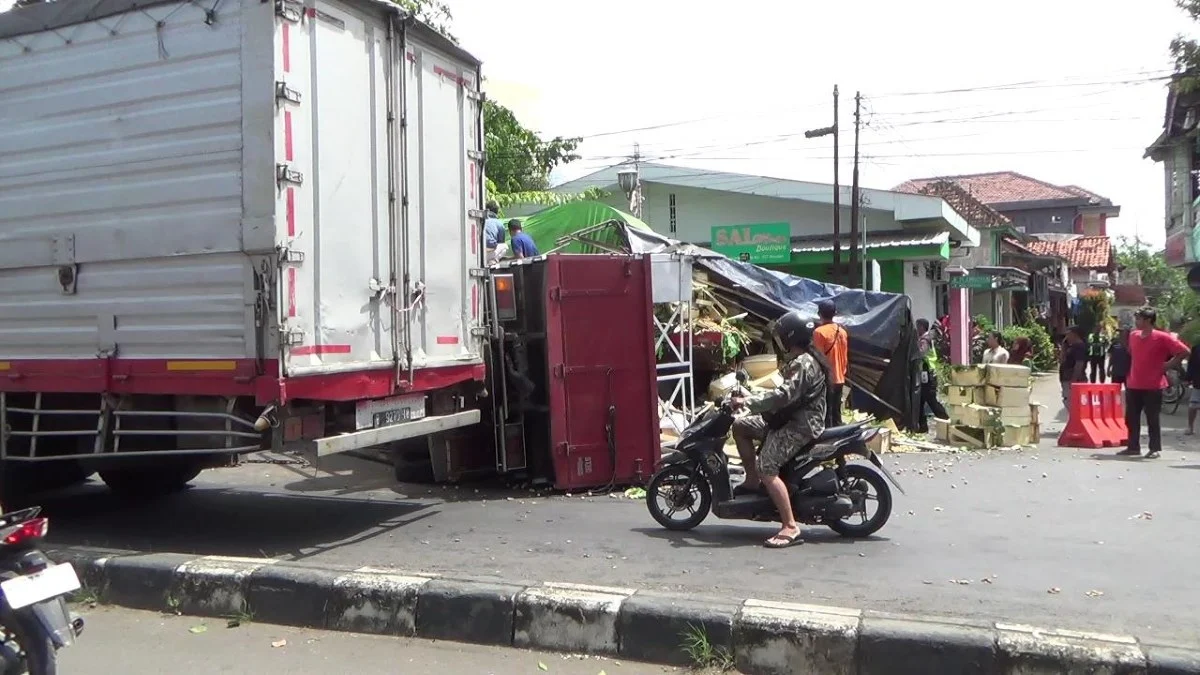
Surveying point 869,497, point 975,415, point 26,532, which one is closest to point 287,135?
point 26,532

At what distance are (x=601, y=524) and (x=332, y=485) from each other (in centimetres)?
317

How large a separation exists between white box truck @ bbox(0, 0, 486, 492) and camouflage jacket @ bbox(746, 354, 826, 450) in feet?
7.71

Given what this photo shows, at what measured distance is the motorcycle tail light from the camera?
3.65 metres

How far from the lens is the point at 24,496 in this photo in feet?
24.8

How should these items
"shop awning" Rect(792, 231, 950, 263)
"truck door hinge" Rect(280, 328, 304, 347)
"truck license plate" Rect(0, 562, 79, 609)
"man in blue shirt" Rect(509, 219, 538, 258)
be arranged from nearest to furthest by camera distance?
1. "truck license plate" Rect(0, 562, 79, 609)
2. "truck door hinge" Rect(280, 328, 304, 347)
3. "man in blue shirt" Rect(509, 219, 538, 258)
4. "shop awning" Rect(792, 231, 950, 263)

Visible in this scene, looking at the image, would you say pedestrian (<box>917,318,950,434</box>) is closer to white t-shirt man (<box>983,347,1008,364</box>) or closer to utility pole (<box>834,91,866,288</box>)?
white t-shirt man (<box>983,347,1008,364</box>)

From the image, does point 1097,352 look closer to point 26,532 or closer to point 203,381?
point 203,381

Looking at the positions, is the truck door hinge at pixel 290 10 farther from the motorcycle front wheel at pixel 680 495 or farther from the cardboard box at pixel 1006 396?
the cardboard box at pixel 1006 396

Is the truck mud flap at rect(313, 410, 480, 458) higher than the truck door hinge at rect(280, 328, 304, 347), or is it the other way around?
the truck door hinge at rect(280, 328, 304, 347)

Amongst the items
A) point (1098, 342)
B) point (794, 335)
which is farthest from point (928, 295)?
point (794, 335)

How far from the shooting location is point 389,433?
6465 mm

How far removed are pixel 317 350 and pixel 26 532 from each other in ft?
7.65

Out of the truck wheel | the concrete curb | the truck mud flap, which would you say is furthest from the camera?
the truck wheel

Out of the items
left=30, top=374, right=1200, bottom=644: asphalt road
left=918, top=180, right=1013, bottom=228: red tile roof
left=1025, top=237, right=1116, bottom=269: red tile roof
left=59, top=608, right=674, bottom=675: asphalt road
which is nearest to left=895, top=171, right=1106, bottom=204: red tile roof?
left=1025, top=237, right=1116, bottom=269: red tile roof
